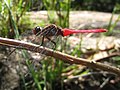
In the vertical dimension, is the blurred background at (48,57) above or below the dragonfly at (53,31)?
below

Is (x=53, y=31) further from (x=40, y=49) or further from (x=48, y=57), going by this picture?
(x=48, y=57)

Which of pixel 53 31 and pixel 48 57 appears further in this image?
pixel 48 57

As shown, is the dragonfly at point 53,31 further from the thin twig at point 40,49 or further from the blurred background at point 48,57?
the blurred background at point 48,57

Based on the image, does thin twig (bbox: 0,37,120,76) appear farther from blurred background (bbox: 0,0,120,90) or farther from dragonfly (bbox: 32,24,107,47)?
blurred background (bbox: 0,0,120,90)

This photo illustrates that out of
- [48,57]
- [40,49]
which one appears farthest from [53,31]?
[48,57]

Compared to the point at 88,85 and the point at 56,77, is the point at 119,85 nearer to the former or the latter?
the point at 88,85

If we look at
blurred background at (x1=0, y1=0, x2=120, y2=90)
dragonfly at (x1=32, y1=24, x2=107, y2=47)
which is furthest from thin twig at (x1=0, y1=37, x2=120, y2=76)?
blurred background at (x1=0, y1=0, x2=120, y2=90)

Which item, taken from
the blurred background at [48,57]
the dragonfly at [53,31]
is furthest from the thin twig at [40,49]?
the blurred background at [48,57]

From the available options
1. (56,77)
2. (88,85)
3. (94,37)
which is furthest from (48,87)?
(94,37)
